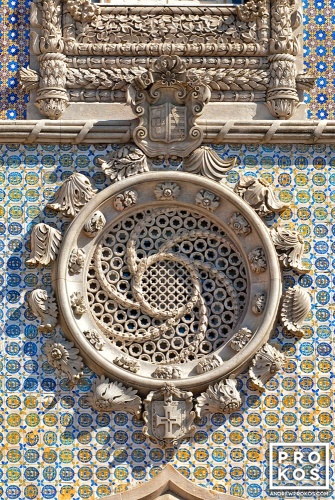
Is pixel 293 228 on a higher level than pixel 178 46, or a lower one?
lower

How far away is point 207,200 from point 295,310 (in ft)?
Answer: 4.34

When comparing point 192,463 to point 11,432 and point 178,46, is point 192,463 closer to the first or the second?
point 11,432

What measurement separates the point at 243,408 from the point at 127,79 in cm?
332

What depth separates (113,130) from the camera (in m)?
20.3

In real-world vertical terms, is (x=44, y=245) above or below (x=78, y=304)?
above

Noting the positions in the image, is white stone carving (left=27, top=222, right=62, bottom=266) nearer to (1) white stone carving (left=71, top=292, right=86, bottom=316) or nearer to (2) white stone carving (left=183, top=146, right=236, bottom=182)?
(1) white stone carving (left=71, top=292, right=86, bottom=316)

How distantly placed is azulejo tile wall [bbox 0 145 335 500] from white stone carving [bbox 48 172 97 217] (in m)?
0.13

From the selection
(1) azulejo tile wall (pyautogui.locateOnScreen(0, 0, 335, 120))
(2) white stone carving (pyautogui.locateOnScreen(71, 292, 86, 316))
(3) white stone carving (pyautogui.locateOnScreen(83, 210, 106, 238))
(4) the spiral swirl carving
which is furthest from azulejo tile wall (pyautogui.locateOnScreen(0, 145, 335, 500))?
(1) azulejo tile wall (pyautogui.locateOnScreen(0, 0, 335, 120))

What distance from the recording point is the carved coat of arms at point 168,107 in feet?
66.2

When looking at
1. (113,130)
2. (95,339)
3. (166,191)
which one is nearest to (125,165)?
(113,130)

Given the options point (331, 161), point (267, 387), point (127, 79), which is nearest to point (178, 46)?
point (127, 79)

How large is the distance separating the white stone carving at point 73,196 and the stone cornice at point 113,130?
16.2 inches

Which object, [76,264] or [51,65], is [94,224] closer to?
[76,264]

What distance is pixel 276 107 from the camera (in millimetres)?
20406
